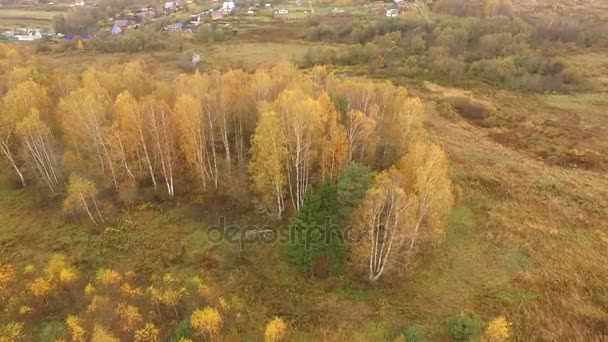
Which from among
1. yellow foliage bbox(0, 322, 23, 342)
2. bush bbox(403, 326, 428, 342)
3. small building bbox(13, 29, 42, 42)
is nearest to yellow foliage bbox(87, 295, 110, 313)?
yellow foliage bbox(0, 322, 23, 342)

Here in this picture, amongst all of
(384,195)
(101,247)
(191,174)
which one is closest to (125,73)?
(191,174)

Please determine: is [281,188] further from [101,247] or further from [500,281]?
[500,281]

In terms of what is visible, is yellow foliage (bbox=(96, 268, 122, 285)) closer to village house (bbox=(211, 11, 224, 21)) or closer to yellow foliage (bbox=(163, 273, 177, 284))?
yellow foliage (bbox=(163, 273, 177, 284))

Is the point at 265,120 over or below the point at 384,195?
over

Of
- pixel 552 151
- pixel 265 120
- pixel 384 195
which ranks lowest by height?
pixel 552 151

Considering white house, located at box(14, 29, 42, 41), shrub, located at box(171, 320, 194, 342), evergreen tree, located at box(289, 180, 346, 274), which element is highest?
evergreen tree, located at box(289, 180, 346, 274)

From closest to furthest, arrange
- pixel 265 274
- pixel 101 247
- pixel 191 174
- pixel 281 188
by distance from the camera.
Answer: pixel 265 274
pixel 101 247
pixel 281 188
pixel 191 174

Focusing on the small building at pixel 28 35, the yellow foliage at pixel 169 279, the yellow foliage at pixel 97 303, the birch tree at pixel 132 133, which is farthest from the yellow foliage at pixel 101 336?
the small building at pixel 28 35
